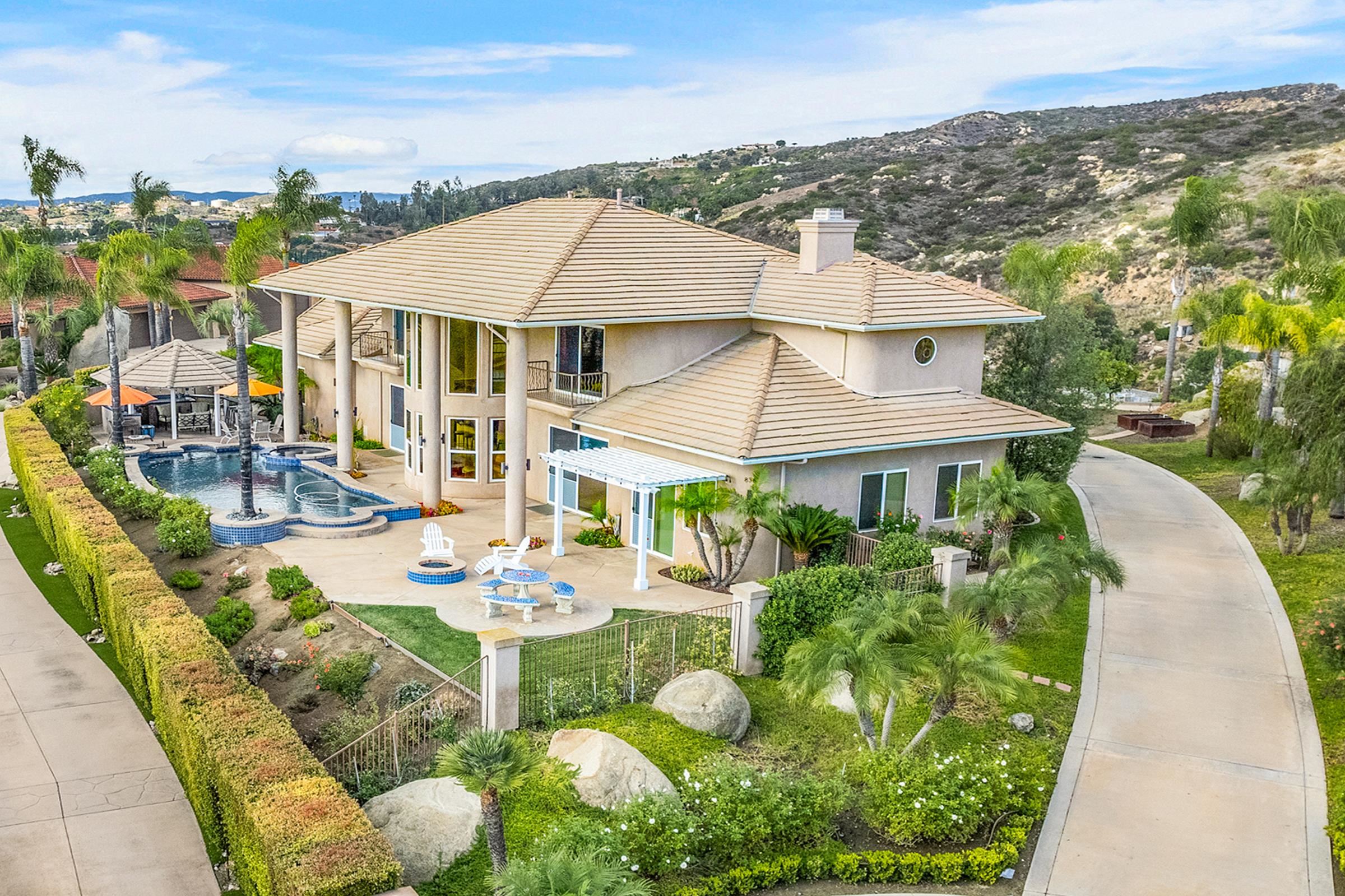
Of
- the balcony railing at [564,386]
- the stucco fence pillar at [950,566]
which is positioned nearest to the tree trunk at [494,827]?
the stucco fence pillar at [950,566]

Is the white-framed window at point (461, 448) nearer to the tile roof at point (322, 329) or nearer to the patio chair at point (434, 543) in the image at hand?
the patio chair at point (434, 543)

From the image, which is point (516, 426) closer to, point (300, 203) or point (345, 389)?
point (345, 389)

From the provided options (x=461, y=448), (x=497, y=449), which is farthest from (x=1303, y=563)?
(x=461, y=448)

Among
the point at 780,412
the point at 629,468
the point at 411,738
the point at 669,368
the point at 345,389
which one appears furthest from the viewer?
the point at 345,389

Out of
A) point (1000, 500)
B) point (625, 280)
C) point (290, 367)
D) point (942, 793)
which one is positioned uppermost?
point (625, 280)

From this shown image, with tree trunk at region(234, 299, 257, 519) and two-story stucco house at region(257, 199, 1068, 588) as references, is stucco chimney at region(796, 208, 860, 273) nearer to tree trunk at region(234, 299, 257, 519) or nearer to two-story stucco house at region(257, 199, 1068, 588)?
two-story stucco house at region(257, 199, 1068, 588)

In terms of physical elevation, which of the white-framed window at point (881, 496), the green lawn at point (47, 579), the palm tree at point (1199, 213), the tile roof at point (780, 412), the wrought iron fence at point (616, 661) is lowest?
the green lawn at point (47, 579)
